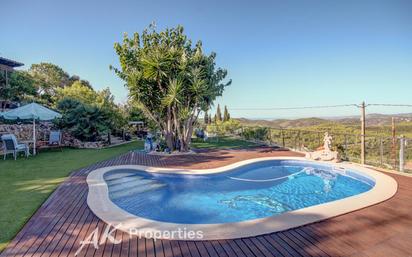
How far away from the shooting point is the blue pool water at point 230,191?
15.8 feet

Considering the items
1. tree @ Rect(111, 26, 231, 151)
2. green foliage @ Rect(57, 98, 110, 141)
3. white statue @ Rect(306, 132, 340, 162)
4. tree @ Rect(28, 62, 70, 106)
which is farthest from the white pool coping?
tree @ Rect(28, 62, 70, 106)

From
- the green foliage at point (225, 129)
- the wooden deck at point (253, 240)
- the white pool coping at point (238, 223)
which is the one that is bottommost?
the wooden deck at point (253, 240)

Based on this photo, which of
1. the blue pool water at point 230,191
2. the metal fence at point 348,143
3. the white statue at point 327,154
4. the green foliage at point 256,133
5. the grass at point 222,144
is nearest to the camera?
the blue pool water at point 230,191

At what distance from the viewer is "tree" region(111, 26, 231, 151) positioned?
33.4 feet

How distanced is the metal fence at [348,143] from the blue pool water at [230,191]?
58.3 inches

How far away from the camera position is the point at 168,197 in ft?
19.0

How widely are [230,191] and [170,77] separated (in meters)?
6.58

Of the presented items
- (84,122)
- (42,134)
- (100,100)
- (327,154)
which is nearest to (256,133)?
(327,154)

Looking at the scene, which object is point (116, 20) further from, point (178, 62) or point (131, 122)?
point (131, 122)

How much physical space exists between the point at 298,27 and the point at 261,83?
13530 millimetres

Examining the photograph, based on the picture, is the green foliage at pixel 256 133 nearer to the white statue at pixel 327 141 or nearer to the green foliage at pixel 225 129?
the green foliage at pixel 225 129

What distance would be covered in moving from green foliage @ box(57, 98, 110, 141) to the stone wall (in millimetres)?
466

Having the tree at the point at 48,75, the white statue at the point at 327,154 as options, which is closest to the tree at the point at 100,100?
the tree at the point at 48,75

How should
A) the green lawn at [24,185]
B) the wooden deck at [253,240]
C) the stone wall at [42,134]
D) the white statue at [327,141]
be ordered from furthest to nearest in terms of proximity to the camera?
1. the stone wall at [42,134]
2. the white statue at [327,141]
3. the green lawn at [24,185]
4. the wooden deck at [253,240]
